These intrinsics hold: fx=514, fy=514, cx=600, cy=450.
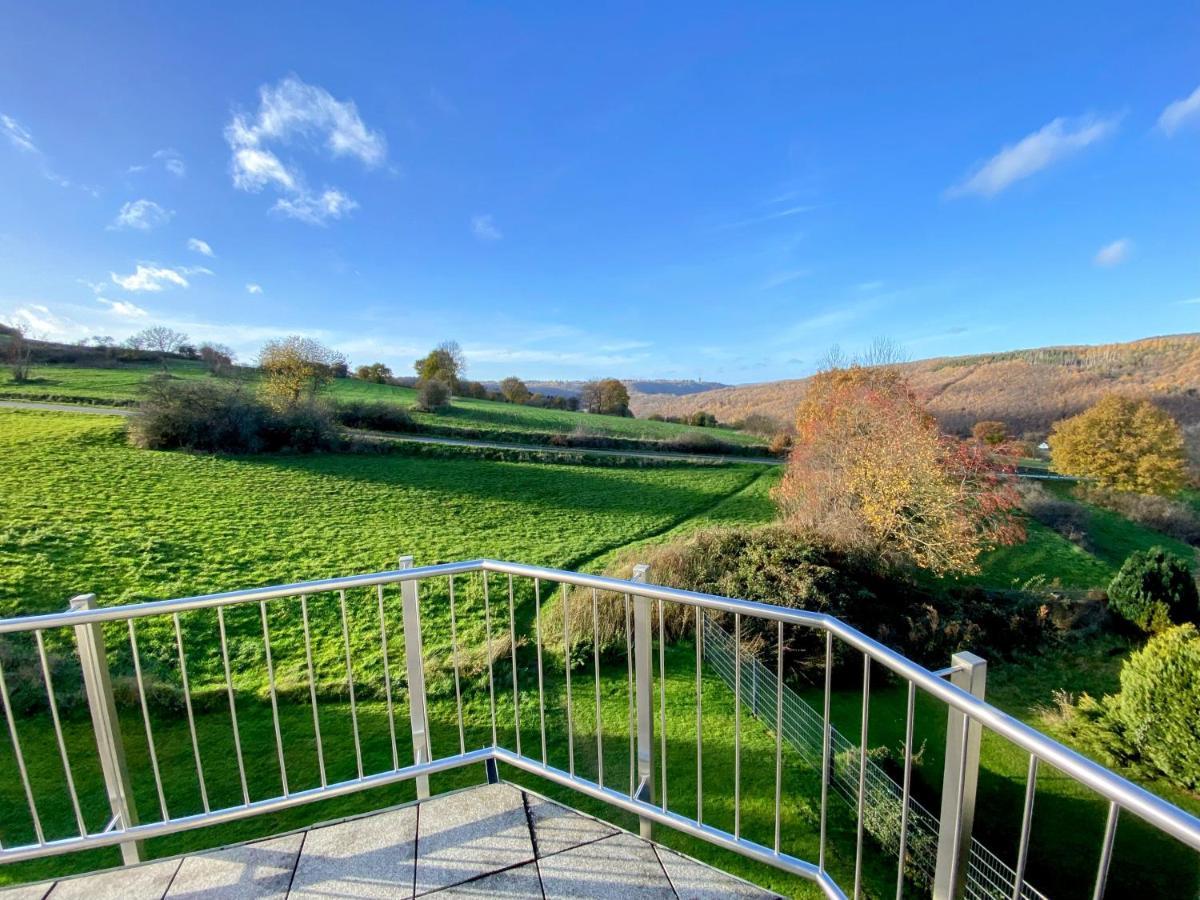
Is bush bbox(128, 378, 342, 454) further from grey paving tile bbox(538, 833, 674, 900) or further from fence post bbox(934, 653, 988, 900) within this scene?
fence post bbox(934, 653, 988, 900)

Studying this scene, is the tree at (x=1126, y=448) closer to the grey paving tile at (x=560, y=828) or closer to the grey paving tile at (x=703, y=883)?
the grey paving tile at (x=703, y=883)

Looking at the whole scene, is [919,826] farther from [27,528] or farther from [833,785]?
[27,528]

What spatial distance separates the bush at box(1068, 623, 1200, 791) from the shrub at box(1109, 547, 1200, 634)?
14.1ft

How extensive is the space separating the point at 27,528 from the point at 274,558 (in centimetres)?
389

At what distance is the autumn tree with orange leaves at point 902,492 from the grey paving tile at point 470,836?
759 cm

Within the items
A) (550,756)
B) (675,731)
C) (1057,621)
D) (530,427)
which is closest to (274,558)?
(550,756)

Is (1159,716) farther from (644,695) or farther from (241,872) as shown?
(241,872)

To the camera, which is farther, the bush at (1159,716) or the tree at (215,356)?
the tree at (215,356)

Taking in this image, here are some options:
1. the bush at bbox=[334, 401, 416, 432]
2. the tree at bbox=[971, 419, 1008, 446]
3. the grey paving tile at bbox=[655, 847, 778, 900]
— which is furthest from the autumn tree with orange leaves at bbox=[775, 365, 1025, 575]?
the bush at bbox=[334, 401, 416, 432]

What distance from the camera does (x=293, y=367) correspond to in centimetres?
2139

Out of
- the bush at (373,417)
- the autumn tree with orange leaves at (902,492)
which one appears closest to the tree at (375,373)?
the bush at (373,417)

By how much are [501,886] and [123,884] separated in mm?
1533

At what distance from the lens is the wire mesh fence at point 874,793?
12.8 ft

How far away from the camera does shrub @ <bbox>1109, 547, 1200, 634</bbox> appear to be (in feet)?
28.5
